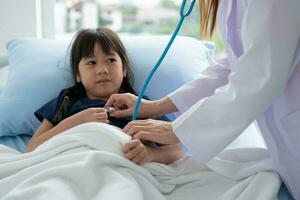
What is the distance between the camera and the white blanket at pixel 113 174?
0.95 m

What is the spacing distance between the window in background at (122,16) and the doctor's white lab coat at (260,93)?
61.9 inches

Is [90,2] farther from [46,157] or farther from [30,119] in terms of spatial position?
[46,157]

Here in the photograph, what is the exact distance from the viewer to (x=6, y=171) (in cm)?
110

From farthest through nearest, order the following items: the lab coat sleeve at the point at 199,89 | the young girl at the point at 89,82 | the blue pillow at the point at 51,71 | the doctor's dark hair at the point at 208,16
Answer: the blue pillow at the point at 51,71 < the young girl at the point at 89,82 < the lab coat sleeve at the point at 199,89 < the doctor's dark hair at the point at 208,16

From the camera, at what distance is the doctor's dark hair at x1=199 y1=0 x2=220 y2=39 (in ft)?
4.05

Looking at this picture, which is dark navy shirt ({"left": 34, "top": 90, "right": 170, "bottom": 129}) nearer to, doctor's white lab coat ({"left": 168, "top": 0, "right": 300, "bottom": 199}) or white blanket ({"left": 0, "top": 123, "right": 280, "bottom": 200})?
white blanket ({"left": 0, "top": 123, "right": 280, "bottom": 200})

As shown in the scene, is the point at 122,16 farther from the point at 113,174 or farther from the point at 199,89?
the point at 113,174

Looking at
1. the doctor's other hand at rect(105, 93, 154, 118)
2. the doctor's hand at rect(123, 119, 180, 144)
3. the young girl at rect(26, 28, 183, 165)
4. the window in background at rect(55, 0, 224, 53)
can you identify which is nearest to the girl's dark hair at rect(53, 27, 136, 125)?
the young girl at rect(26, 28, 183, 165)

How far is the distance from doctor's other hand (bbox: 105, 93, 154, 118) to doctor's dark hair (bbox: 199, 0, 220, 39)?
11.4 inches

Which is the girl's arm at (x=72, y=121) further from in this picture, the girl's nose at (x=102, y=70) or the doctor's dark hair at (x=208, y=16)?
the doctor's dark hair at (x=208, y=16)

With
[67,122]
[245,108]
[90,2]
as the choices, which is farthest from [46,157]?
[90,2]

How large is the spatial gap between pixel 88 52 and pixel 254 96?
0.85m

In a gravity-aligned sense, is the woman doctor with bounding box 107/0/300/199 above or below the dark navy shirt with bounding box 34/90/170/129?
above

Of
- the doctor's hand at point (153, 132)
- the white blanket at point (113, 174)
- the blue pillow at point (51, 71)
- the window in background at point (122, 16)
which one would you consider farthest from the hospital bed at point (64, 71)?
the window in background at point (122, 16)
